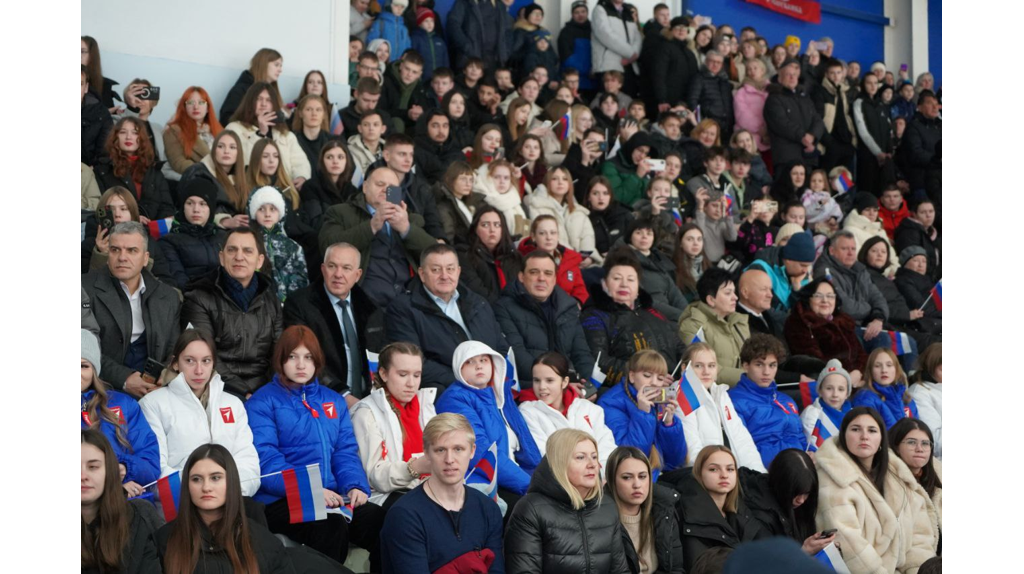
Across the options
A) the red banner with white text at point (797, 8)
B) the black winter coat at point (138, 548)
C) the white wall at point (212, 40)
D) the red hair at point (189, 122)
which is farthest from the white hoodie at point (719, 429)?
the red banner with white text at point (797, 8)

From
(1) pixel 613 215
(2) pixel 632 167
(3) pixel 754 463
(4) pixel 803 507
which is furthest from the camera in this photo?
(2) pixel 632 167

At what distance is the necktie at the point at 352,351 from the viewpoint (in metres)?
6.36

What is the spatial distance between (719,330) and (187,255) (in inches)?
129

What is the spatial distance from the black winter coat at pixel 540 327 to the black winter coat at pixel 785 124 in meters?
6.03

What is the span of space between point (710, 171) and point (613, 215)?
1654 millimetres

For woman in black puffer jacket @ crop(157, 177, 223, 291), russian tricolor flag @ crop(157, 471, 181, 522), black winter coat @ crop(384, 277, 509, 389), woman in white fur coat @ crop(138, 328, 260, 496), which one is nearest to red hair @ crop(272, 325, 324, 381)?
woman in white fur coat @ crop(138, 328, 260, 496)

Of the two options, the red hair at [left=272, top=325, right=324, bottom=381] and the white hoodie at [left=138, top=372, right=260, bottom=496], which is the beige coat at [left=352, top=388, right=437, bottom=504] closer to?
the red hair at [left=272, top=325, right=324, bottom=381]

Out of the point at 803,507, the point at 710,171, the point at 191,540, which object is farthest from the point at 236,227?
the point at 710,171

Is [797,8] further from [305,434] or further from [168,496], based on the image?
[168,496]

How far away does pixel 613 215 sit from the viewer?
32.3 ft

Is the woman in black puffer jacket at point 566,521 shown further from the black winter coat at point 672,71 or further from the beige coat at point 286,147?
the black winter coat at point 672,71
